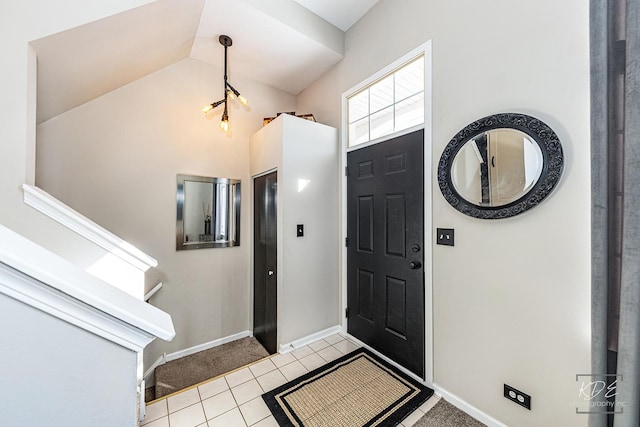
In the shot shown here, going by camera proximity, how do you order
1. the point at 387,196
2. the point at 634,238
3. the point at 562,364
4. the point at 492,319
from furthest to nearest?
the point at 387,196 → the point at 492,319 → the point at 562,364 → the point at 634,238

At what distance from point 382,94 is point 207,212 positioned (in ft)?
7.31

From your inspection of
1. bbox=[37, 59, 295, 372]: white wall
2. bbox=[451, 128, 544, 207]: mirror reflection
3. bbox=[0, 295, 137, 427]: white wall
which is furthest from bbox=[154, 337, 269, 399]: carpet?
bbox=[451, 128, 544, 207]: mirror reflection

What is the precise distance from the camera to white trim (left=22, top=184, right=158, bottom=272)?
1.34m

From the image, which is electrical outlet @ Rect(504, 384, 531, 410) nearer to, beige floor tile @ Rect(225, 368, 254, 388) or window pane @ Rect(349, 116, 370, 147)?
beige floor tile @ Rect(225, 368, 254, 388)

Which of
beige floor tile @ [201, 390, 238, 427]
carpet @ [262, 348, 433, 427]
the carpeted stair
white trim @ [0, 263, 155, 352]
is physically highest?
white trim @ [0, 263, 155, 352]

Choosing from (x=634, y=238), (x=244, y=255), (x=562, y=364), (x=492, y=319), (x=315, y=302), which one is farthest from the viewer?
(x=244, y=255)

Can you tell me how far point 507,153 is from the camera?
1447 millimetres

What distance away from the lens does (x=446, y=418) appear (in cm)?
158

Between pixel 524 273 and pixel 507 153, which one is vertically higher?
pixel 507 153

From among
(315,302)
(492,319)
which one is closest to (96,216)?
(315,302)

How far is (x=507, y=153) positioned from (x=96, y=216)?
3290 millimetres

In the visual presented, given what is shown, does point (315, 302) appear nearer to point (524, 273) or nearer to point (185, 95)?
point (524, 273)

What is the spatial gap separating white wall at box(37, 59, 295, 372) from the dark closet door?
0.18 meters

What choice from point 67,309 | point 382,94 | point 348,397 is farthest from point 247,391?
point 382,94
